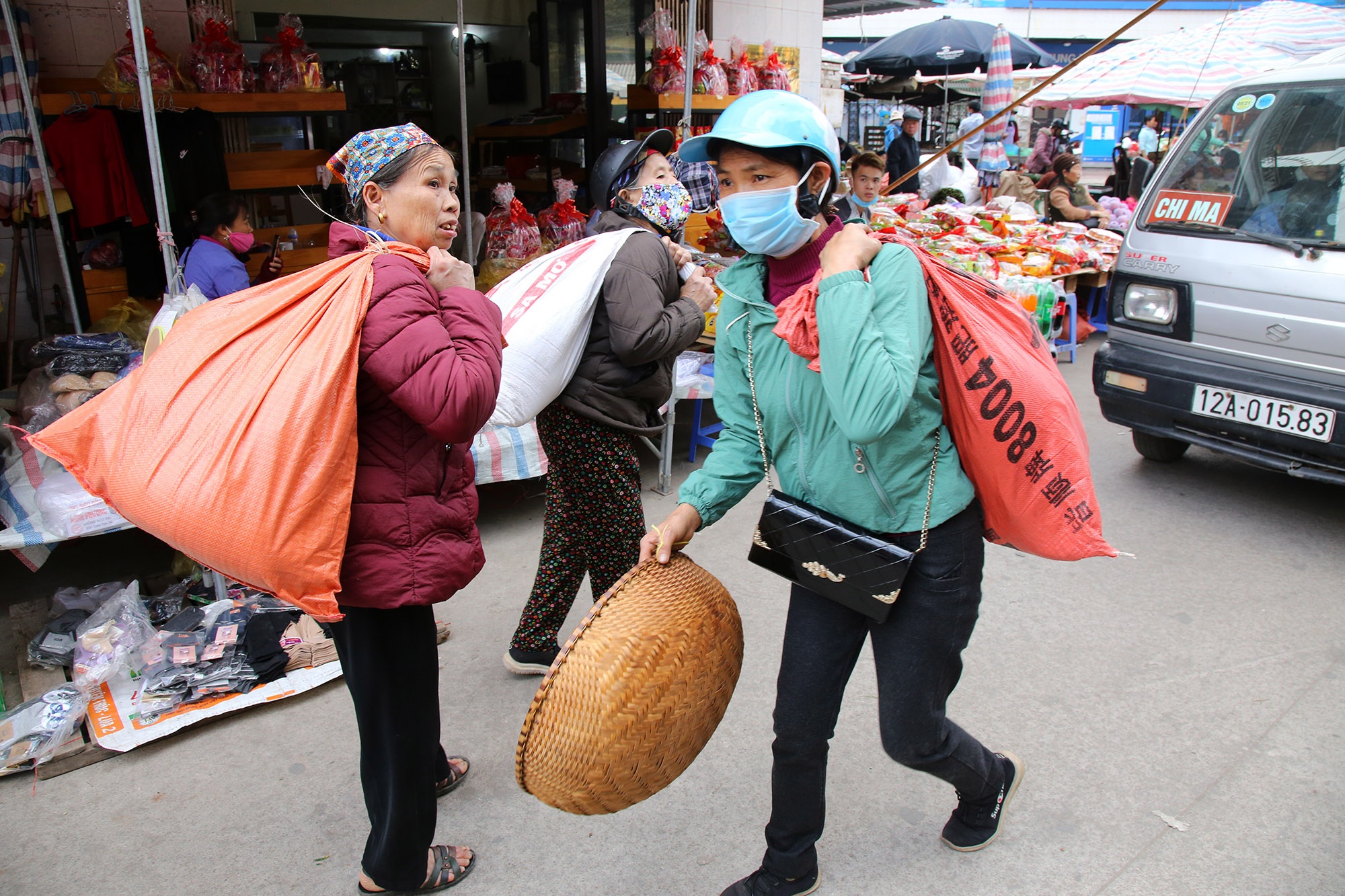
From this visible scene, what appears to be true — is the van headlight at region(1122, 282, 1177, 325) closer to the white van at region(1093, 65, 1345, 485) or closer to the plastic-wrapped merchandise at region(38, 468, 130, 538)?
the white van at region(1093, 65, 1345, 485)

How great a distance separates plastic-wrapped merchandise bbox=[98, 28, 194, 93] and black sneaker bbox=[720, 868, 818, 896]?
4.97 m

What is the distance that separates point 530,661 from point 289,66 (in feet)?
13.2

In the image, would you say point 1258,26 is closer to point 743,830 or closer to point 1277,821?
point 1277,821

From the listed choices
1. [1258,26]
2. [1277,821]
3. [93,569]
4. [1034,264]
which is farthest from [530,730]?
[1258,26]

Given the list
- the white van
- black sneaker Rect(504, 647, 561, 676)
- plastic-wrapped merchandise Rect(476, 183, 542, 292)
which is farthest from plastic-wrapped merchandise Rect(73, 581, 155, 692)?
the white van

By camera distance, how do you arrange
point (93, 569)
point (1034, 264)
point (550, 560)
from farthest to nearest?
point (1034, 264), point (93, 569), point (550, 560)

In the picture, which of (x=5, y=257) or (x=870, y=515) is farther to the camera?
(x=5, y=257)

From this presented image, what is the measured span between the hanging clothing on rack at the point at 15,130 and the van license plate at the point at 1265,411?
19.7 feet

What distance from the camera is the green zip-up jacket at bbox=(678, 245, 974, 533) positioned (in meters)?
1.63

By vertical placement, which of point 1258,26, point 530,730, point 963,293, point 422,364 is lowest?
point 530,730

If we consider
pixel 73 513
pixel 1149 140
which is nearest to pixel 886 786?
pixel 73 513

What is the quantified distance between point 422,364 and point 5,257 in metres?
5.77

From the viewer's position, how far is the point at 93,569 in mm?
4000

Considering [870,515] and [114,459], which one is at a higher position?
[114,459]
